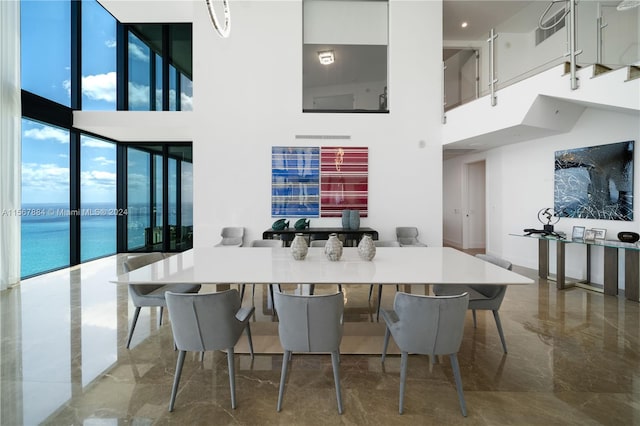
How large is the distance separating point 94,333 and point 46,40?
5984mm

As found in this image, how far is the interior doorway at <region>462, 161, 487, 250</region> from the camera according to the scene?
8.19 meters

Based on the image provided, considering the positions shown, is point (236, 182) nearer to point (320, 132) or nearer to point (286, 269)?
point (320, 132)

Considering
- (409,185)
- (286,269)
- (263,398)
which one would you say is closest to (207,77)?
(409,185)

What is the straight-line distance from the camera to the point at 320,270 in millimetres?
2342

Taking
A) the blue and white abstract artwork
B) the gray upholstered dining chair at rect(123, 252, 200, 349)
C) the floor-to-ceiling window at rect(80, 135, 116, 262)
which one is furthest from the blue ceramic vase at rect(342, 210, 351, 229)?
the floor-to-ceiling window at rect(80, 135, 116, 262)

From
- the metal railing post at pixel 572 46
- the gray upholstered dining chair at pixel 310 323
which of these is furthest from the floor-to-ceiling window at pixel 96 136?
the metal railing post at pixel 572 46

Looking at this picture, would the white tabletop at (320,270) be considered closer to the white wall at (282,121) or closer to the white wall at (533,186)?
the white wall at (282,121)

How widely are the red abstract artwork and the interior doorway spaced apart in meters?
3.62

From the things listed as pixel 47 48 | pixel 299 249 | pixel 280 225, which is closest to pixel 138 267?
pixel 299 249

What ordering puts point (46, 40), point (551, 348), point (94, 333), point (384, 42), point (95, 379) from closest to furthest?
point (95, 379)
point (551, 348)
point (94, 333)
point (46, 40)
point (384, 42)

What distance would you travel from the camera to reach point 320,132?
19.9 feet

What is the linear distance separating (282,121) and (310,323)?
4.88 metres

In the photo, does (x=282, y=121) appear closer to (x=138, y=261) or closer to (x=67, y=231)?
(x=138, y=261)

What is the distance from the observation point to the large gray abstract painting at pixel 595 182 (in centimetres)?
443
